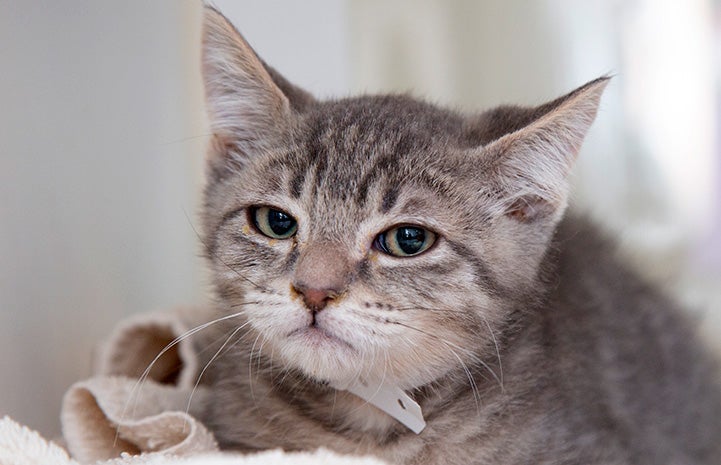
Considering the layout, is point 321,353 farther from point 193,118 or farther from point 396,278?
point 193,118

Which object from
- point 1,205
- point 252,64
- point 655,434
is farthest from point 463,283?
point 1,205

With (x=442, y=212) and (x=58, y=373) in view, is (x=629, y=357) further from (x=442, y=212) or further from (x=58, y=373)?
(x=58, y=373)

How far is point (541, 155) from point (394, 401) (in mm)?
459

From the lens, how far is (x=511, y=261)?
4.35ft

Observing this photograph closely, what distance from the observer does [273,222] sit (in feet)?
4.33

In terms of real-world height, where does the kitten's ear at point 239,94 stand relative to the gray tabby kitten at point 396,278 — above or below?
above

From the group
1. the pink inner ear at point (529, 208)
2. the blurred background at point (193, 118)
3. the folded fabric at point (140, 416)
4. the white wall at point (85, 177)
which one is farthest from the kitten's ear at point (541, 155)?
the white wall at point (85, 177)

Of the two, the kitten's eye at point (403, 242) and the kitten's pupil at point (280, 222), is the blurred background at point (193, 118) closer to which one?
the kitten's pupil at point (280, 222)

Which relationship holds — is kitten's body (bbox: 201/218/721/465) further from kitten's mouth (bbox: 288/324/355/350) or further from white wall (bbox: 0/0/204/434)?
white wall (bbox: 0/0/204/434)

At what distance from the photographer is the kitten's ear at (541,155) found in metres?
1.26

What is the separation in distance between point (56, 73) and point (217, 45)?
37 centimetres

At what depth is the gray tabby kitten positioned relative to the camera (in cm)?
120

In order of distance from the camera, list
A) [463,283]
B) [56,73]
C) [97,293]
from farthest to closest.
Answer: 1. [97,293]
2. [56,73]
3. [463,283]

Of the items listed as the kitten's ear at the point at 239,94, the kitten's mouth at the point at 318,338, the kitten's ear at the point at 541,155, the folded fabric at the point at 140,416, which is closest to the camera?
the folded fabric at the point at 140,416
